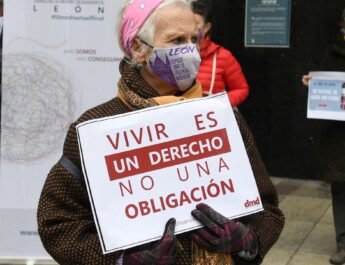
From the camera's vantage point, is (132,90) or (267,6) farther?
(267,6)

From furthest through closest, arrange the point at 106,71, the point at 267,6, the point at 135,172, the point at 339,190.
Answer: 1. the point at 267,6
2. the point at 339,190
3. the point at 106,71
4. the point at 135,172

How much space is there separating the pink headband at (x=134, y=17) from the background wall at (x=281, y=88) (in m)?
5.11

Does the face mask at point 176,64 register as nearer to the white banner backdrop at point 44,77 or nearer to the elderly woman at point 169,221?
the elderly woman at point 169,221

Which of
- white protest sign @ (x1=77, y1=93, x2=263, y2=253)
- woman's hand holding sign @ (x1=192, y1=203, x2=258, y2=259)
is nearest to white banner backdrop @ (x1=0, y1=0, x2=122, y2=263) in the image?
white protest sign @ (x1=77, y1=93, x2=263, y2=253)

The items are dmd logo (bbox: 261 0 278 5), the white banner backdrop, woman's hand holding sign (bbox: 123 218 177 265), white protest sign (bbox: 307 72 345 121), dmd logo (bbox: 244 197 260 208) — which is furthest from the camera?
dmd logo (bbox: 261 0 278 5)

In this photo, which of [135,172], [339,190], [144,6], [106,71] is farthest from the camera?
[339,190]

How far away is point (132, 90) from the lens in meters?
1.95

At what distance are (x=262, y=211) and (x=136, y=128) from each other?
1.58 feet

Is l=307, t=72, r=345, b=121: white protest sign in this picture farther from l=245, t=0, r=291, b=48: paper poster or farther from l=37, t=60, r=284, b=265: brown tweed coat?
l=37, t=60, r=284, b=265: brown tweed coat

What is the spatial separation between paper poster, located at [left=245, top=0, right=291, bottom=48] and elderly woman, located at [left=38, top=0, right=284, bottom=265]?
5.01m

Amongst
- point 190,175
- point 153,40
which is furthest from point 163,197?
point 153,40

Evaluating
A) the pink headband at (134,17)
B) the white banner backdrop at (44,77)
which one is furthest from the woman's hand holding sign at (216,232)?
the white banner backdrop at (44,77)

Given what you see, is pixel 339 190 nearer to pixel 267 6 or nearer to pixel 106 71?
pixel 106 71

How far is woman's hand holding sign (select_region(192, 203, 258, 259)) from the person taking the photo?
1784 mm
